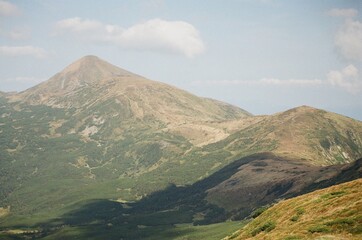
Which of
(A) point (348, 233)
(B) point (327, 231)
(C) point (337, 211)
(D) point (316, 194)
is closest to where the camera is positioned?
(A) point (348, 233)

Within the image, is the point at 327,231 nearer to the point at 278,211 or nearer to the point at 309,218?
the point at 309,218

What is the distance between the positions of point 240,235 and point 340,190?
69.2 feet

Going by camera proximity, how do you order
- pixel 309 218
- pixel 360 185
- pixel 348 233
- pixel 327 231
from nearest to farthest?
pixel 348 233, pixel 327 231, pixel 309 218, pixel 360 185

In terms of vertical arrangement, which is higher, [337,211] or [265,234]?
[337,211]

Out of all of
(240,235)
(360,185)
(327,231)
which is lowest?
(240,235)

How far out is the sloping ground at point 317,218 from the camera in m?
47.8

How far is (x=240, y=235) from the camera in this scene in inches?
2891

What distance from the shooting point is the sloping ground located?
1881 inches

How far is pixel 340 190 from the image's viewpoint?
6500 cm

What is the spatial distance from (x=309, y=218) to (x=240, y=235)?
62.1 feet

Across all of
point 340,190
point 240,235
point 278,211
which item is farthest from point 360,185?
point 240,235

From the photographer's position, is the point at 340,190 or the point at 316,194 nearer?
the point at 340,190

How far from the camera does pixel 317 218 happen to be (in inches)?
2197

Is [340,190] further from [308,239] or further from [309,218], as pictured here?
[308,239]
